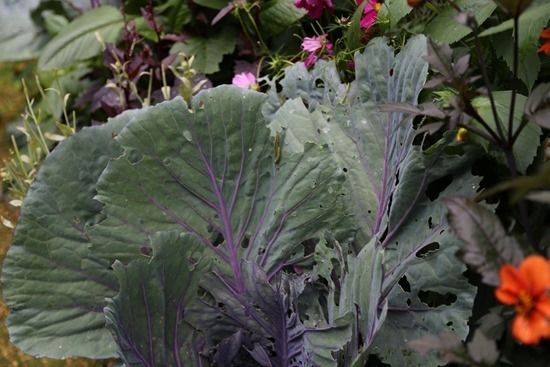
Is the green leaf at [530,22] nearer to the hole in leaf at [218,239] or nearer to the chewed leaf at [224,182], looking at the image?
the chewed leaf at [224,182]

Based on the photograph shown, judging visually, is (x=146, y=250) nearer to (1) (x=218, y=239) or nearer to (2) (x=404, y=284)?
(1) (x=218, y=239)

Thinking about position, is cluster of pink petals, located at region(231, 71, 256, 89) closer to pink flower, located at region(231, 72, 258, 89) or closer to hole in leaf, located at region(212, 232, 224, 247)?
pink flower, located at region(231, 72, 258, 89)

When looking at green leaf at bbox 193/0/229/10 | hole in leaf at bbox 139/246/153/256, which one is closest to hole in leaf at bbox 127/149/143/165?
hole in leaf at bbox 139/246/153/256

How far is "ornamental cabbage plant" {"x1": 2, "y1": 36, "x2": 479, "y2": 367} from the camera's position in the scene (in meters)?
1.27

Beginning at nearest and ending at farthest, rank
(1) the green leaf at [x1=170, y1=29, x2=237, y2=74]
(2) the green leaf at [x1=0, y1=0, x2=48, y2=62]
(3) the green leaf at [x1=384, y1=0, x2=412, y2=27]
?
(3) the green leaf at [x1=384, y1=0, x2=412, y2=27] → (1) the green leaf at [x1=170, y1=29, x2=237, y2=74] → (2) the green leaf at [x1=0, y1=0, x2=48, y2=62]

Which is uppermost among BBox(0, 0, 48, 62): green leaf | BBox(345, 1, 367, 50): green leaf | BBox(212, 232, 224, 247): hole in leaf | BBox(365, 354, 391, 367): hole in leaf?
BBox(345, 1, 367, 50): green leaf

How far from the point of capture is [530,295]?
0.76m

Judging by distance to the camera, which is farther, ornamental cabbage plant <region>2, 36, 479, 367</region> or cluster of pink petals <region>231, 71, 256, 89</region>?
cluster of pink petals <region>231, 71, 256, 89</region>

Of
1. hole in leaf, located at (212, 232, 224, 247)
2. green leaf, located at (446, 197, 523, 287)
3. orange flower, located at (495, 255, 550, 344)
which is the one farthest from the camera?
hole in leaf, located at (212, 232, 224, 247)

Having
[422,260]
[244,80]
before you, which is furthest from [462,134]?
[244,80]

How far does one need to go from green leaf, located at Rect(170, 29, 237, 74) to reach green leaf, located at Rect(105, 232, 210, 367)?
3.66 ft

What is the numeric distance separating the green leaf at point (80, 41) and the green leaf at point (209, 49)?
25 cm

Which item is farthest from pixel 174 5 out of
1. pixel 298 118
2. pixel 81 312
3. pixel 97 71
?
pixel 81 312

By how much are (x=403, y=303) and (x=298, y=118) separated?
41 centimetres
